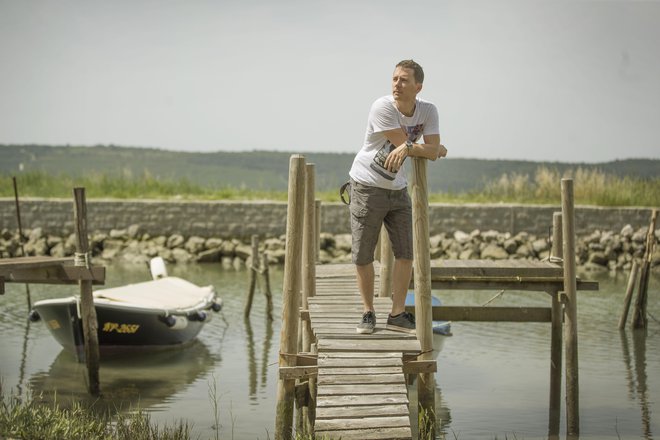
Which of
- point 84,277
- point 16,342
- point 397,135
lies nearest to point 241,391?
point 84,277

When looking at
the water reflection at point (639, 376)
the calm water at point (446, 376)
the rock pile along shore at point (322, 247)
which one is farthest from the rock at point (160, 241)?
the water reflection at point (639, 376)

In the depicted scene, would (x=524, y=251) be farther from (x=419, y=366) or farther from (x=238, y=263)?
(x=419, y=366)

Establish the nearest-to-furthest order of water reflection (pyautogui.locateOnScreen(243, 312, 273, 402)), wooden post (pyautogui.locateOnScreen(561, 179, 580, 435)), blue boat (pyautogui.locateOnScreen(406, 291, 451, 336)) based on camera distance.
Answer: wooden post (pyautogui.locateOnScreen(561, 179, 580, 435)) < water reflection (pyautogui.locateOnScreen(243, 312, 273, 402)) < blue boat (pyautogui.locateOnScreen(406, 291, 451, 336))

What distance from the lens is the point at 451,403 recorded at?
1327 cm

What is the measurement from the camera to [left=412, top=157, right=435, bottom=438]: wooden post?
8430mm

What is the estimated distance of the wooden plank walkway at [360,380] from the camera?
24.6 ft

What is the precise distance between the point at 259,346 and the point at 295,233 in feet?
25.9

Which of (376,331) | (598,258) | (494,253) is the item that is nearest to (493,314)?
(376,331)

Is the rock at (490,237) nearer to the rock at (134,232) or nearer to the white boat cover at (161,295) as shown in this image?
the rock at (134,232)

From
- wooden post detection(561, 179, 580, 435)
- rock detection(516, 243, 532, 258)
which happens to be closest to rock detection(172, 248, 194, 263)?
rock detection(516, 243, 532, 258)

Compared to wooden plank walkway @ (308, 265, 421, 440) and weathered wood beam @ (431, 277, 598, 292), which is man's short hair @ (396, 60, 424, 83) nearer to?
wooden plank walkway @ (308, 265, 421, 440)

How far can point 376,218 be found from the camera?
875 centimetres

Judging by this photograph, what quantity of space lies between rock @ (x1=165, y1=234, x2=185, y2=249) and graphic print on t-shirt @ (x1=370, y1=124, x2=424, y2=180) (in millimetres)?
20396

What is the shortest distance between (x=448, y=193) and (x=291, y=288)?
24145 mm
